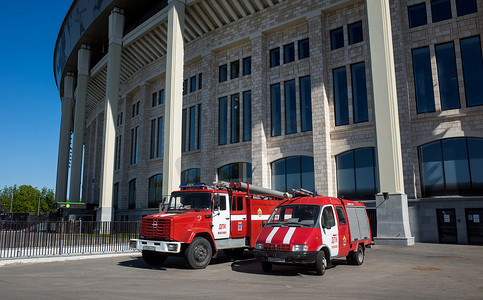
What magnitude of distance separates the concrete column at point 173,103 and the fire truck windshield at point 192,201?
1680 centimetres

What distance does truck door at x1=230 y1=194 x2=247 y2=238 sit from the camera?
523 inches

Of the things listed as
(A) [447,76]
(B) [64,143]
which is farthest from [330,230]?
(B) [64,143]

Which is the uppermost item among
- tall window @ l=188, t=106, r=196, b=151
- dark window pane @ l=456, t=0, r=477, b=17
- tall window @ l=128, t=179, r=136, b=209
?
A: dark window pane @ l=456, t=0, r=477, b=17

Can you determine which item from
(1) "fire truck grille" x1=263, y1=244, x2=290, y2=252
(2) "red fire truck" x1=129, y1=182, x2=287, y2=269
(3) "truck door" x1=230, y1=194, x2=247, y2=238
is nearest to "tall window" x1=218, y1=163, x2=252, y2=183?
(2) "red fire truck" x1=129, y1=182, x2=287, y2=269

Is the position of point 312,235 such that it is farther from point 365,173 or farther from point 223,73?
point 223,73

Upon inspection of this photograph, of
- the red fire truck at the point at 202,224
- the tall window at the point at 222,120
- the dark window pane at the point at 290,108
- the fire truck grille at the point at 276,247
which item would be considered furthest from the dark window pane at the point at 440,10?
the fire truck grille at the point at 276,247

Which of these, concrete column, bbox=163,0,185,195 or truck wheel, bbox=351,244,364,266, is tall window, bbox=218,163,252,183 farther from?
truck wheel, bbox=351,244,364,266

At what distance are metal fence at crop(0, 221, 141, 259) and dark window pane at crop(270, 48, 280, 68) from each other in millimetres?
18049

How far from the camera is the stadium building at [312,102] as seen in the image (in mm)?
21688

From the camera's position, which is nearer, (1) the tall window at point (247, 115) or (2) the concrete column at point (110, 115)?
(1) the tall window at point (247, 115)

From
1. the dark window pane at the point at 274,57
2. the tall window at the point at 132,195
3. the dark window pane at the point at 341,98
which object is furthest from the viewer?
the tall window at the point at 132,195

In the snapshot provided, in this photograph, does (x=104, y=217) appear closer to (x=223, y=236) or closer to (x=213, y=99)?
(x=213, y=99)

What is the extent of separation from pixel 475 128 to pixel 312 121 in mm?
9930

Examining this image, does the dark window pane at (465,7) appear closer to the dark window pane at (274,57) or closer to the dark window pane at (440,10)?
the dark window pane at (440,10)
